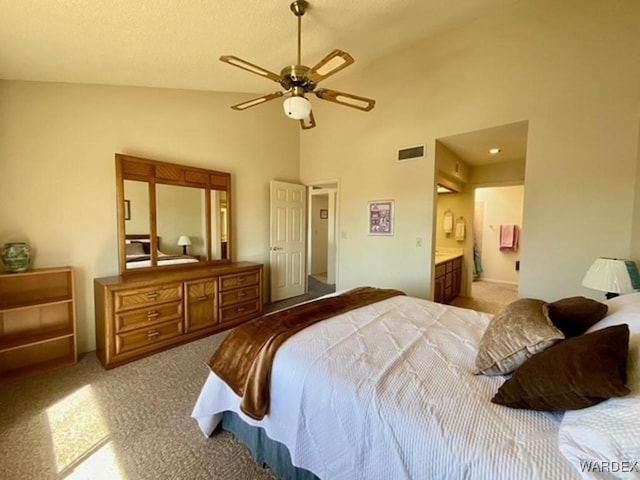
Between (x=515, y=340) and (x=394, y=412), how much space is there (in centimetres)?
62

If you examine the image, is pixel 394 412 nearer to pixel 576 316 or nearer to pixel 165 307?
pixel 576 316

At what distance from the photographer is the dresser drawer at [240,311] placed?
3.44 meters

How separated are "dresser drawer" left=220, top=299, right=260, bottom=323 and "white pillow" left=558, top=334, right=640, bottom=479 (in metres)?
3.23

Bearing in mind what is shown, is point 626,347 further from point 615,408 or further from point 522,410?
point 522,410

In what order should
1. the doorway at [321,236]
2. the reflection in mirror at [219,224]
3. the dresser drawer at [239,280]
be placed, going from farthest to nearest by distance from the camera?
the doorway at [321,236]
the reflection in mirror at [219,224]
the dresser drawer at [239,280]

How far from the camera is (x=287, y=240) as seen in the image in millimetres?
4746

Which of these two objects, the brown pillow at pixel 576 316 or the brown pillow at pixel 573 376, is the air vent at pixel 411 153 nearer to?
the brown pillow at pixel 576 316

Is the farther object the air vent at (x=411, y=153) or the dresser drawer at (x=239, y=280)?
the air vent at (x=411, y=153)

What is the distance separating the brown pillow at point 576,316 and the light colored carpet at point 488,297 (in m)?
3.35

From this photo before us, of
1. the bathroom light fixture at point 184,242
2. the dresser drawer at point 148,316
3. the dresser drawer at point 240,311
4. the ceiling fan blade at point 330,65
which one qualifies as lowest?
the dresser drawer at point 240,311

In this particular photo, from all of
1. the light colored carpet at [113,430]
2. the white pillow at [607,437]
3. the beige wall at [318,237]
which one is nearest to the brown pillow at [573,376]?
the white pillow at [607,437]

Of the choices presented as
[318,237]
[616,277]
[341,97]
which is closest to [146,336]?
[341,97]

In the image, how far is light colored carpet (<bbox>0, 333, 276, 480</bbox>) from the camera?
1.53 meters

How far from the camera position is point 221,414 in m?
1.80
